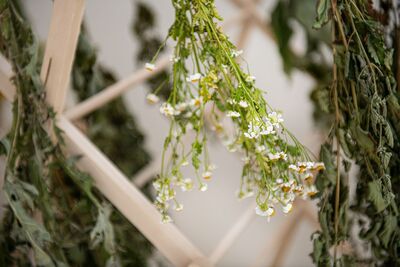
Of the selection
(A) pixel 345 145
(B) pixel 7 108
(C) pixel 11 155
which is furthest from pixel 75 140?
(B) pixel 7 108

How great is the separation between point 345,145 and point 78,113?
59 centimetres

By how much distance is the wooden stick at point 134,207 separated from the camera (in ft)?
2.99

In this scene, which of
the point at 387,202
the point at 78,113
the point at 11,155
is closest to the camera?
the point at 387,202

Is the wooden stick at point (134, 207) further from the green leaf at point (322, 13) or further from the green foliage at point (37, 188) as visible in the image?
the green leaf at point (322, 13)

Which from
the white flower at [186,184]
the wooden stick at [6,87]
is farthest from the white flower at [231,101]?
the wooden stick at [6,87]

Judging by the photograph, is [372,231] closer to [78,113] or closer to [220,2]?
[78,113]

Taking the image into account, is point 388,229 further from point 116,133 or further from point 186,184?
point 116,133

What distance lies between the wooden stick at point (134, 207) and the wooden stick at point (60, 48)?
0.07m

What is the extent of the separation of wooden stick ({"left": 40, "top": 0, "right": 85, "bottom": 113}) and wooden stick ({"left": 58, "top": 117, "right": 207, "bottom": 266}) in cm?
7

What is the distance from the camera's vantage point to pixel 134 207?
91 cm

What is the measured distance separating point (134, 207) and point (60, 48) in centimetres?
31

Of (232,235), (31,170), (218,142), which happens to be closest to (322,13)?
(31,170)

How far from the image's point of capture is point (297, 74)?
1.92 metres

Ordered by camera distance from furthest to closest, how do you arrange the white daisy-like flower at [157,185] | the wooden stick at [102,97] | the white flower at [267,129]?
the wooden stick at [102,97] → the white daisy-like flower at [157,185] → the white flower at [267,129]
